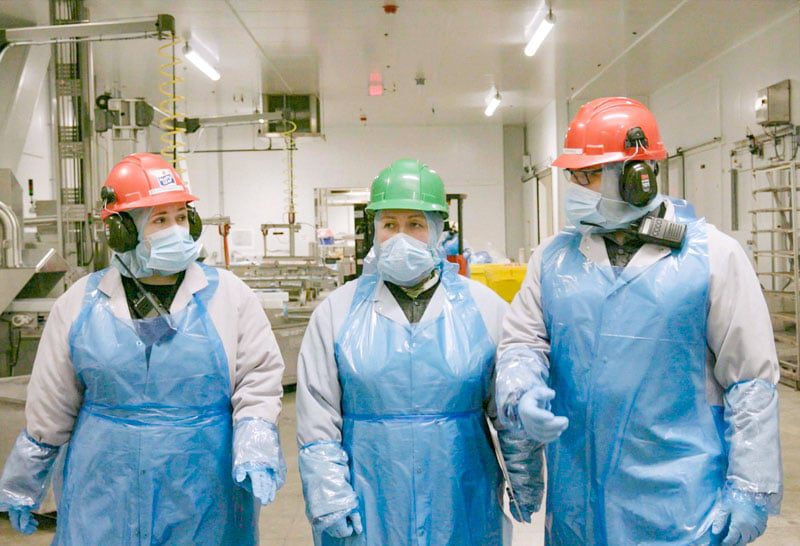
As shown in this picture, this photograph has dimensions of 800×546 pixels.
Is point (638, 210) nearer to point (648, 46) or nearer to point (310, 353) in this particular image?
point (310, 353)

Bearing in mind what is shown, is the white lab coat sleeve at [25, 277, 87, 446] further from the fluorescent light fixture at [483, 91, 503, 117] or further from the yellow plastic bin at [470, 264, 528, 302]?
the fluorescent light fixture at [483, 91, 503, 117]

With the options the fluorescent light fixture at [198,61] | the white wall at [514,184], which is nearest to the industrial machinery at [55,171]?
the fluorescent light fixture at [198,61]

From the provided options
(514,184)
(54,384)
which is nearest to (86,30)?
(54,384)

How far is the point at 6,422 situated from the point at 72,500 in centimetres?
179

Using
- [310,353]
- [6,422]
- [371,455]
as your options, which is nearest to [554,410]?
[371,455]

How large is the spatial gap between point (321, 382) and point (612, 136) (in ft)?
2.77

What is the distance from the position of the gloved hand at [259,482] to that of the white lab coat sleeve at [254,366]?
5.4 inches

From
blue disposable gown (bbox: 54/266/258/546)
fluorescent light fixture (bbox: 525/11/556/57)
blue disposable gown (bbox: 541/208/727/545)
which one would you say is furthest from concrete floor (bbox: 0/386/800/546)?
fluorescent light fixture (bbox: 525/11/556/57)

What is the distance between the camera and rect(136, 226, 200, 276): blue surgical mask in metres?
1.65

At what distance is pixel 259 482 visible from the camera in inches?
59.3

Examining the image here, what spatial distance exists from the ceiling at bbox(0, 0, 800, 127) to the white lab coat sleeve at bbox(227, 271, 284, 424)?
481 cm

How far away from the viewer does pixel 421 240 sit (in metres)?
1.66

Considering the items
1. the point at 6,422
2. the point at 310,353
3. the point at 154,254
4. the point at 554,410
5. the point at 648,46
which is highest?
the point at 648,46

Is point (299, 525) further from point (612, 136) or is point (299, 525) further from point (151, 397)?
point (612, 136)
